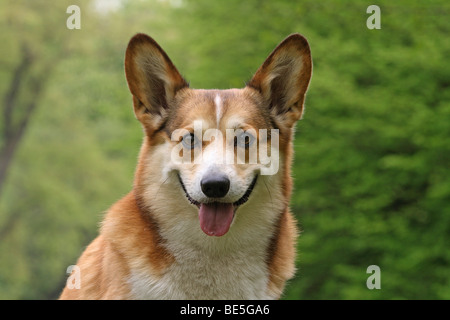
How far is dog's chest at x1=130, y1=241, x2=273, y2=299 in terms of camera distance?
4.04 m

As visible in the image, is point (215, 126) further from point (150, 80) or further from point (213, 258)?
point (213, 258)

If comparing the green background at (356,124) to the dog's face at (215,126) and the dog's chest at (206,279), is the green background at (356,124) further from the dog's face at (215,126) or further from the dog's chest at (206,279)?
the dog's chest at (206,279)

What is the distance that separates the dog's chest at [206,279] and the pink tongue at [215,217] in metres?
0.23

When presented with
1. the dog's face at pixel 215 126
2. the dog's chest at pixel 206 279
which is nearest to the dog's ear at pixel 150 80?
the dog's face at pixel 215 126

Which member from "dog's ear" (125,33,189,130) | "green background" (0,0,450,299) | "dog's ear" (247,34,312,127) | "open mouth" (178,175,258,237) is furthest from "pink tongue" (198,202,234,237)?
"green background" (0,0,450,299)

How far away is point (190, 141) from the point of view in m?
4.16

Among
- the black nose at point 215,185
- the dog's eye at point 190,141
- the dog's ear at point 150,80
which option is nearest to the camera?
the black nose at point 215,185

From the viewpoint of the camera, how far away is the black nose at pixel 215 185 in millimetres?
3881

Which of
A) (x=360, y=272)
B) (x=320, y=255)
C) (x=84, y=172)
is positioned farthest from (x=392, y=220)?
(x=84, y=172)

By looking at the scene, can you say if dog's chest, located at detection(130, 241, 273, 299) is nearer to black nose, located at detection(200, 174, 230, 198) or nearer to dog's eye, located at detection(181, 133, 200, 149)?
black nose, located at detection(200, 174, 230, 198)

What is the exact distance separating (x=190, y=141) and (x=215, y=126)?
7.1 inches

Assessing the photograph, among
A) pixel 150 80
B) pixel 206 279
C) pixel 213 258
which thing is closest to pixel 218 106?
pixel 150 80

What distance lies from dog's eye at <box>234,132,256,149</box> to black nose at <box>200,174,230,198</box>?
33cm
